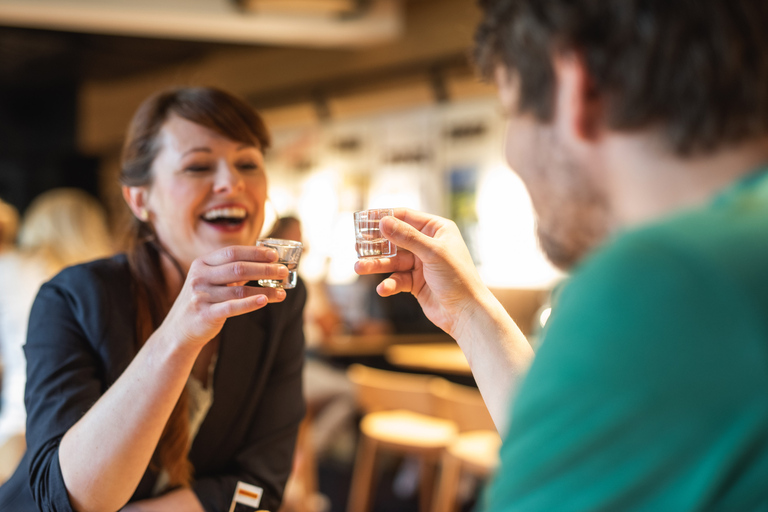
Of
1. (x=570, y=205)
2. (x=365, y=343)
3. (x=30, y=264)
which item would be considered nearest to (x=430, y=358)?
(x=365, y=343)

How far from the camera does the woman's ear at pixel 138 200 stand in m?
1.56

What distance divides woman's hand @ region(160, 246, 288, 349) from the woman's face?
0.37 m

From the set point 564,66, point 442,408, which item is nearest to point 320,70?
point 442,408

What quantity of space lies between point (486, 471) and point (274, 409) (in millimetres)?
1854

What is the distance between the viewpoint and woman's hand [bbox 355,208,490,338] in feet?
4.02

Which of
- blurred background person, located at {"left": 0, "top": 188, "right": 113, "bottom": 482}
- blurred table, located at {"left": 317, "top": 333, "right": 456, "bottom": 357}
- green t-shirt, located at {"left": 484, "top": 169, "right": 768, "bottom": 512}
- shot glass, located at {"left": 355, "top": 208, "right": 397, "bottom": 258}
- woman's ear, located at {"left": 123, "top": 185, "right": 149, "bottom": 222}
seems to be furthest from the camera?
blurred table, located at {"left": 317, "top": 333, "right": 456, "bottom": 357}

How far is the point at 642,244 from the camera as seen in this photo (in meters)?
0.58

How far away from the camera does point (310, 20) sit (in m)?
5.18

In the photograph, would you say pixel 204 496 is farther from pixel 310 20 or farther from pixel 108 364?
pixel 310 20

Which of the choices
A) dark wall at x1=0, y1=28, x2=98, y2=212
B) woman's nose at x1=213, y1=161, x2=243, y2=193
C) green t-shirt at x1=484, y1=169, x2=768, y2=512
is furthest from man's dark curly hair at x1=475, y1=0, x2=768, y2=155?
dark wall at x1=0, y1=28, x2=98, y2=212

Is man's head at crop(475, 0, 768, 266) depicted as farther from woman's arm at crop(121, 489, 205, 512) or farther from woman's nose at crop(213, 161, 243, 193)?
woman's arm at crop(121, 489, 205, 512)

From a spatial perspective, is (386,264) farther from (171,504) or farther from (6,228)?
(6,228)

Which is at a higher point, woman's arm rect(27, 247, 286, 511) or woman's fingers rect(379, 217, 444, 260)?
woman's fingers rect(379, 217, 444, 260)

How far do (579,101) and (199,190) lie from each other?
1011mm
